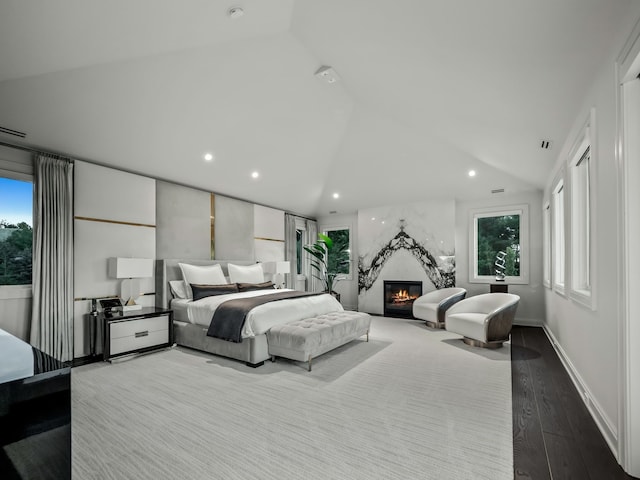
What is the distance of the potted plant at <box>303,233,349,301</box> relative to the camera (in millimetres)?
8148

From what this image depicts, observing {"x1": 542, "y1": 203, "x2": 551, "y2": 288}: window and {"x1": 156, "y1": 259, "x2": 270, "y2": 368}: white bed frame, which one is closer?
{"x1": 156, "y1": 259, "x2": 270, "y2": 368}: white bed frame

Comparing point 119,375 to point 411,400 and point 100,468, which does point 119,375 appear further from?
point 411,400

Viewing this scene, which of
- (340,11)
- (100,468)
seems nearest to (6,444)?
(100,468)

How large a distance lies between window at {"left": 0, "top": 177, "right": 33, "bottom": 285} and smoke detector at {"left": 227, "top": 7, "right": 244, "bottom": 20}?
9.71ft

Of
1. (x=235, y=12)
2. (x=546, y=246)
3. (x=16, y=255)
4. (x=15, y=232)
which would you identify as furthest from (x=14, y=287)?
(x=546, y=246)

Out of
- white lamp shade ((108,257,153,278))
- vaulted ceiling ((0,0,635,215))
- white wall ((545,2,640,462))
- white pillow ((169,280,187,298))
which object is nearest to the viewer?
white wall ((545,2,640,462))

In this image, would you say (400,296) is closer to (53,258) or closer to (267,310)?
(267,310)

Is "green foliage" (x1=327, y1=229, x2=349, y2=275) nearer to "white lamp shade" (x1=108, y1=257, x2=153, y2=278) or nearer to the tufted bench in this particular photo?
the tufted bench

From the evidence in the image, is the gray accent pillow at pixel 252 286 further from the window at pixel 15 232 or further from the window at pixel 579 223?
the window at pixel 579 223

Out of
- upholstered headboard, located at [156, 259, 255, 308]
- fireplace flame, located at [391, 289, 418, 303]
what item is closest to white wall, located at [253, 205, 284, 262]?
upholstered headboard, located at [156, 259, 255, 308]

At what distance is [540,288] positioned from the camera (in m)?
5.93

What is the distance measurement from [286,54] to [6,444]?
4.17m

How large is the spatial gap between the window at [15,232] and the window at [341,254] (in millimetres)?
5838

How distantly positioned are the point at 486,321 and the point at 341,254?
444 cm
